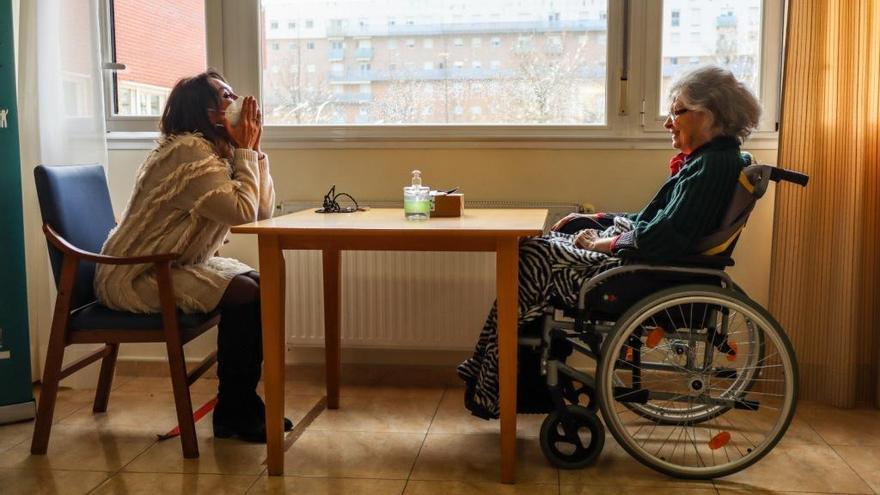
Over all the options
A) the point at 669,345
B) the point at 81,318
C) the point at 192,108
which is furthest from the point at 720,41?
the point at 81,318

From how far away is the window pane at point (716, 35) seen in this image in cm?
301

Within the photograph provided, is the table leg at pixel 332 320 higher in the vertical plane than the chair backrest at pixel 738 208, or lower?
lower

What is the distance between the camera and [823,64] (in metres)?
2.77

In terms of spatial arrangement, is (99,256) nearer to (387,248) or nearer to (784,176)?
(387,248)

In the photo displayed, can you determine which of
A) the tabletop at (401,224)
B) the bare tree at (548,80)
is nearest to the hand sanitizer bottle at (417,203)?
the tabletop at (401,224)

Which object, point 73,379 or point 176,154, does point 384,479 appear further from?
point 73,379

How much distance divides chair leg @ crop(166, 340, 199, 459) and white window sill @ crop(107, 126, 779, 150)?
98cm

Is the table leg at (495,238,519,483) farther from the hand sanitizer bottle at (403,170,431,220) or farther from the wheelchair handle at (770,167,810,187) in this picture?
the wheelchair handle at (770,167,810,187)

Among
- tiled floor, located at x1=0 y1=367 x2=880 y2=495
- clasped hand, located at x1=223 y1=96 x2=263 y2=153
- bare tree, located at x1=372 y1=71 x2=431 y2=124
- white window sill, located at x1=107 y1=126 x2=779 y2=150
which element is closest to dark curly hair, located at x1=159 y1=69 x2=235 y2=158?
clasped hand, located at x1=223 y1=96 x2=263 y2=153

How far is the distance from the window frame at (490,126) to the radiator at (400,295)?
0.23 metres

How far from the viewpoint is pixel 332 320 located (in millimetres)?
2887

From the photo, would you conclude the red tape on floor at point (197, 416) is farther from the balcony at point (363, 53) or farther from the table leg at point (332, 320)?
the balcony at point (363, 53)

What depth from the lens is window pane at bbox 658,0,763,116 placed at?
9.87ft

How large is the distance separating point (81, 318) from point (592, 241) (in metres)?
1.45
